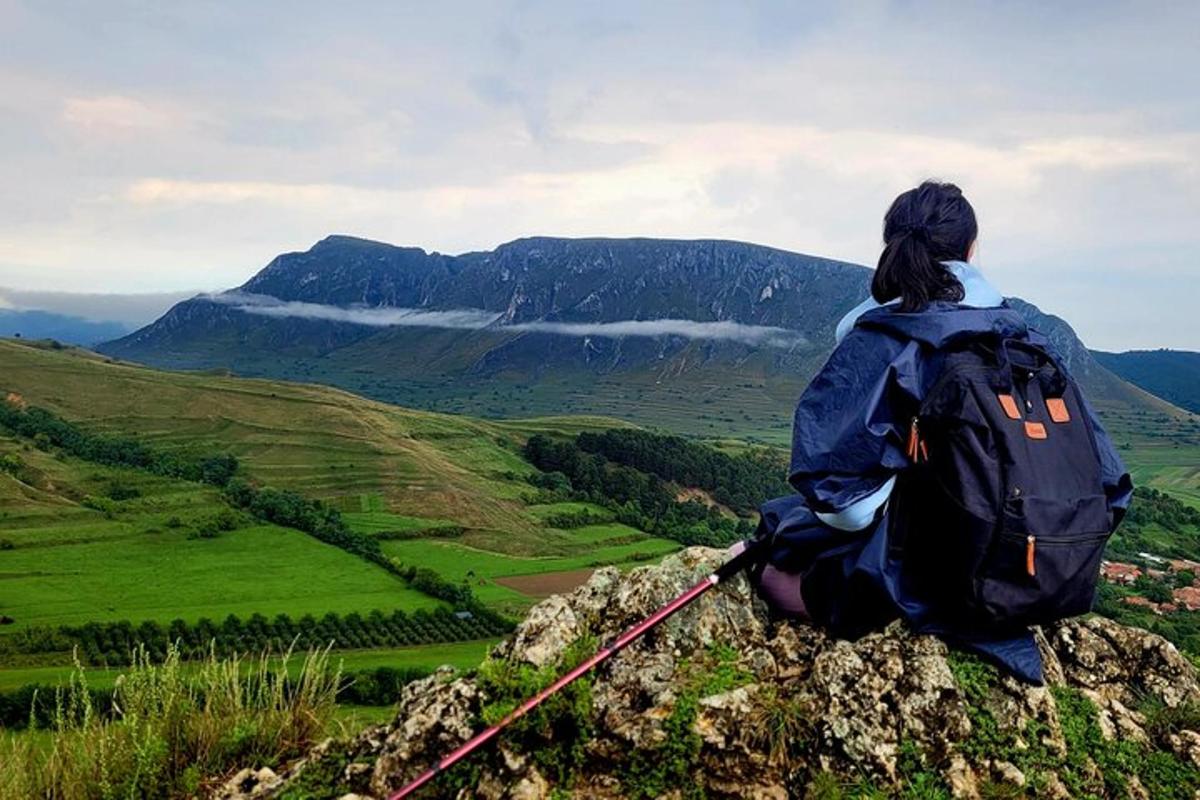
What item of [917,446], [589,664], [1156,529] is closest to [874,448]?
[917,446]

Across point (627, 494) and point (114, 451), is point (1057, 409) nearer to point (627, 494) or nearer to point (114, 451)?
point (627, 494)

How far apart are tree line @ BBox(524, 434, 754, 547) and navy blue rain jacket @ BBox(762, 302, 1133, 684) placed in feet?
311

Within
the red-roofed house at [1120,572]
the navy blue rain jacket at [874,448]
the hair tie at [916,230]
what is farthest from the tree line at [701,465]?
the hair tie at [916,230]

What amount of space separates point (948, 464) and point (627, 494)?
122695mm

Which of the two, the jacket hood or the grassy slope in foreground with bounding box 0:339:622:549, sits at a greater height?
the jacket hood

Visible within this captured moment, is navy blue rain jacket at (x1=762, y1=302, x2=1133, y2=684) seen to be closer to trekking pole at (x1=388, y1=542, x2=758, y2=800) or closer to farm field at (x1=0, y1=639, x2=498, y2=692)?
trekking pole at (x1=388, y1=542, x2=758, y2=800)

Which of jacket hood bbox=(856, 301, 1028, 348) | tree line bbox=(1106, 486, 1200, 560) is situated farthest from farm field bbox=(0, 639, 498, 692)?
tree line bbox=(1106, 486, 1200, 560)

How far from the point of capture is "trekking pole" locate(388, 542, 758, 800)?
4156mm

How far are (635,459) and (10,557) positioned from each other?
286 ft

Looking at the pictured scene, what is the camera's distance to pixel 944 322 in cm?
429

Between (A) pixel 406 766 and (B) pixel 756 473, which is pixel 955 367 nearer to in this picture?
(A) pixel 406 766

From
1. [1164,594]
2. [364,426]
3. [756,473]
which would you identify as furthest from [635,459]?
[1164,594]

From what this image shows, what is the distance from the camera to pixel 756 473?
135875mm

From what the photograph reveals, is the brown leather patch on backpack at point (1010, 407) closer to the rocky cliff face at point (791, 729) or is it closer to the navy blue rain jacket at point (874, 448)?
the navy blue rain jacket at point (874, 448)
